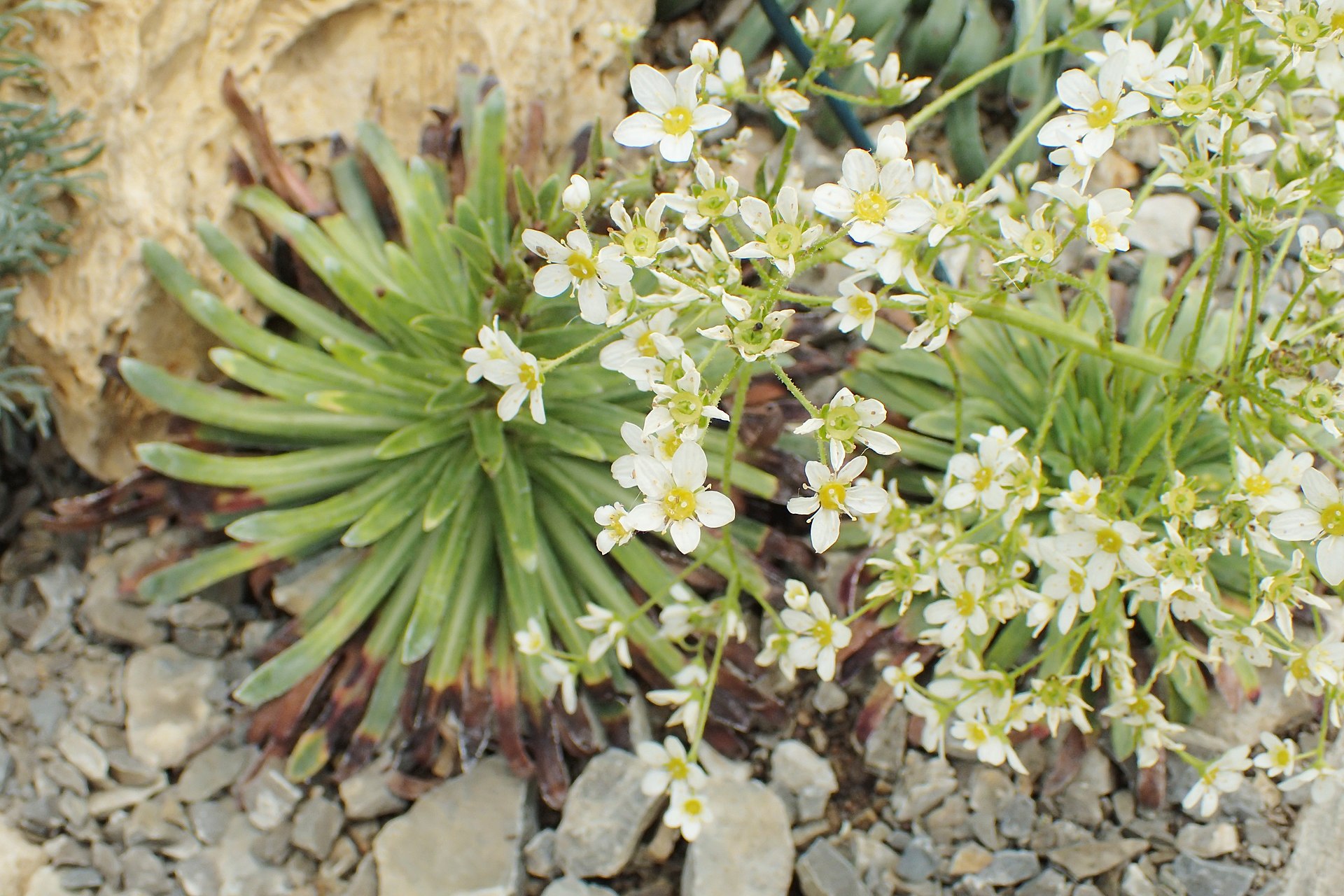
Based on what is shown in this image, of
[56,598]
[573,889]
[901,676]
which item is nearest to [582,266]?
[901,676]

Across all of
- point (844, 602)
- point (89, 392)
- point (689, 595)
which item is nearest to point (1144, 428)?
point (844, 602)

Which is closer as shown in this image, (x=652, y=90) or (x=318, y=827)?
(x=652, y=90)

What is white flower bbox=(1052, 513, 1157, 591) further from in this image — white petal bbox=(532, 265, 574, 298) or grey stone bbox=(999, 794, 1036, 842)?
grey stone bbox=(999, 794, 1036, 842)

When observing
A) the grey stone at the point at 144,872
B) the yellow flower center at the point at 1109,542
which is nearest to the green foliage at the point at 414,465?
the grey stone at the point at 144,872

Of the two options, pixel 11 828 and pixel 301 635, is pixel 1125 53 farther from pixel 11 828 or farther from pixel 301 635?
pixel 11 828

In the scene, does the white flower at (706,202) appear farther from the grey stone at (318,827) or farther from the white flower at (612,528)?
the grey stone at (318,827)

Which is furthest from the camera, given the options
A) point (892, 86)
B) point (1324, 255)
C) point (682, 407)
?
point (892, 86)

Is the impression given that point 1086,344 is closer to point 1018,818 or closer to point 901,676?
point 901,676
